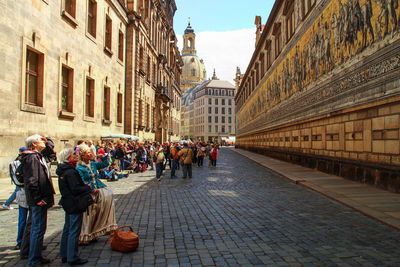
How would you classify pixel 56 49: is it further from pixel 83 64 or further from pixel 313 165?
pixel 313 165

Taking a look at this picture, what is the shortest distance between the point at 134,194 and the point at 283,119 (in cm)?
1590

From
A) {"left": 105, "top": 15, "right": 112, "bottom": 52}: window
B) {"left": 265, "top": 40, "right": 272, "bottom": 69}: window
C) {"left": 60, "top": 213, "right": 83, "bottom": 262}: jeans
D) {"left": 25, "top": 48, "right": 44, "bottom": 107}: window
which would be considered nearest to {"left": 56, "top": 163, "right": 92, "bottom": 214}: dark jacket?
{"left": 60, "top": 213, "right": 83, "bottom": 262}: jeans

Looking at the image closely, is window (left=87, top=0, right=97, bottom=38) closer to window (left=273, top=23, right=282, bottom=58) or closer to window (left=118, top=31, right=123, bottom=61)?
window (left=118, top=31, right=123, bottom=61)

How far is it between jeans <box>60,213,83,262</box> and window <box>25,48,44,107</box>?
10.3m

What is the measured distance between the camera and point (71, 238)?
162 inches

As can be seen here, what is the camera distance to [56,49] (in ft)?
48.7

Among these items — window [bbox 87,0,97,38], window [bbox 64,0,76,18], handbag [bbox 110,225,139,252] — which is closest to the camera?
handbag [bbox 110,225,139,252]

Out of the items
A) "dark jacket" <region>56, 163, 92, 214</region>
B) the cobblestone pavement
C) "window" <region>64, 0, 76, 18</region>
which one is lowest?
the cobblestone pavement

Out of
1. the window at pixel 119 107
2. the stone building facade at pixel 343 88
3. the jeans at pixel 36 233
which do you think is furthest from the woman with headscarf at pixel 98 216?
the window at pixel 119 107

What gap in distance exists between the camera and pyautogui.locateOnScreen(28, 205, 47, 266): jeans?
3982mm

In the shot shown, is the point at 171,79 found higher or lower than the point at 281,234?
higher

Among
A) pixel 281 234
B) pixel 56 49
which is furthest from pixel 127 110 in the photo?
pixel 281 234

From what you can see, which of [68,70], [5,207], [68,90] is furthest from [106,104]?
[5,207]

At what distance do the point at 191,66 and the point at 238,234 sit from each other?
454 feet
